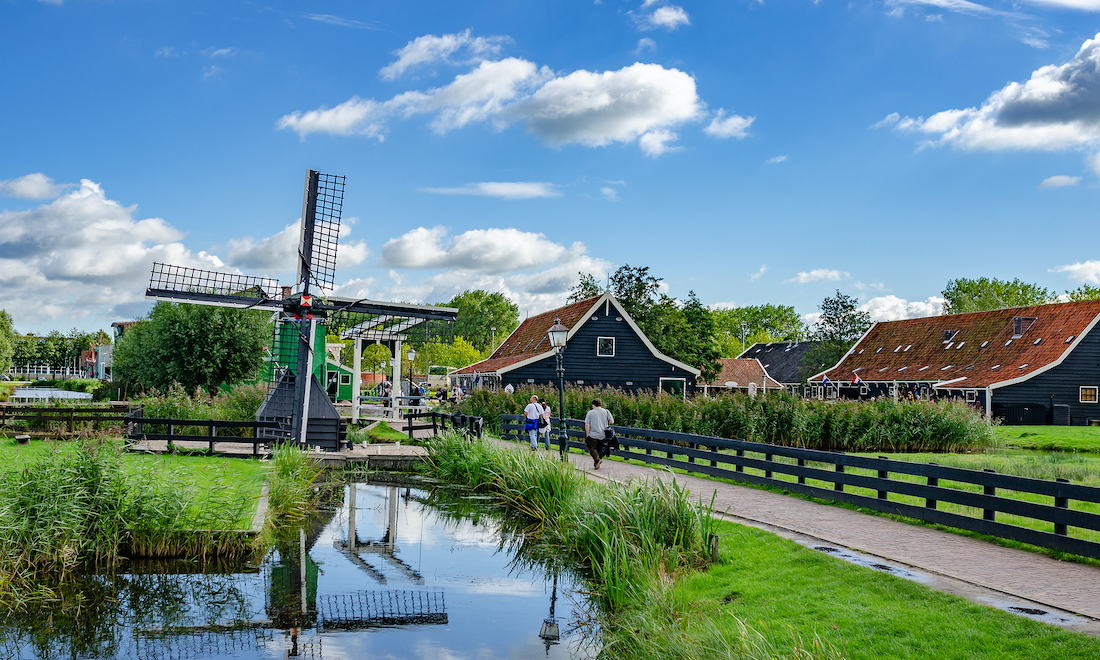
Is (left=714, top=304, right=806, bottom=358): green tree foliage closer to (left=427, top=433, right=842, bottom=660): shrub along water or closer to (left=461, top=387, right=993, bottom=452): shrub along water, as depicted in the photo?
(left=461, top=387, right=993, bottom=452): shrub along water

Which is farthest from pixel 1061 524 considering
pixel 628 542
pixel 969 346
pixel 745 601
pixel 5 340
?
pixel 5 340

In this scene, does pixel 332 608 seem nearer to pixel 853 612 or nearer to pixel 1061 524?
pixel 853 612

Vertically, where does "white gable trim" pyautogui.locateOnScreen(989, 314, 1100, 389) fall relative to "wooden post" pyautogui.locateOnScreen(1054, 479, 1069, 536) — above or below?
above

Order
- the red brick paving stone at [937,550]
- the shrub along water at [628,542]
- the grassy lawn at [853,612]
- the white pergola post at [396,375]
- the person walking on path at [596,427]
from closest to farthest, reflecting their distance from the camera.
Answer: the grassy lawn at [853,612]
the shrub along water at [628,542]
the red brick paving stone at [937,550]
the person walking on path at [596,427]
the white pergola post at [396,375]

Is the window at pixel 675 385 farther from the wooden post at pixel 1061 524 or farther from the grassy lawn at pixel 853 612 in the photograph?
the grassy lawn at pixel 853 612

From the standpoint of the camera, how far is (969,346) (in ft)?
154

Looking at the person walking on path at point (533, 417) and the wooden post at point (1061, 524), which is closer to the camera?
the wooden post at point (1061, 524)

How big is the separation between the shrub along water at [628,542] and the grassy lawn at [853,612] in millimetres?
Answer: 296

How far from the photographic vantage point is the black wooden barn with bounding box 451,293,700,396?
3834 cm

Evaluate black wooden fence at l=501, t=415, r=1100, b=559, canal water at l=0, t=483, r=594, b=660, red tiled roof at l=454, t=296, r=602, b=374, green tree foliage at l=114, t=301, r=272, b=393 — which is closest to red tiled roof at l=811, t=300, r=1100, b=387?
red tiled roof at l=454, t=296, r=602, b=374

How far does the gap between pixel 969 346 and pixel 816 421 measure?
25647mm

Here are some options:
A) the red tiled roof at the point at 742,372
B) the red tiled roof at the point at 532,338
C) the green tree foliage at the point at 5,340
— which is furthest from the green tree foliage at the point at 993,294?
the green tree foliage at the point at 5,340

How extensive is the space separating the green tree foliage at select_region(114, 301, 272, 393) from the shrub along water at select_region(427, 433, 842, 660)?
27.5 meters

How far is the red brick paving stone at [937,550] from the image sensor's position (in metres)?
8.30
